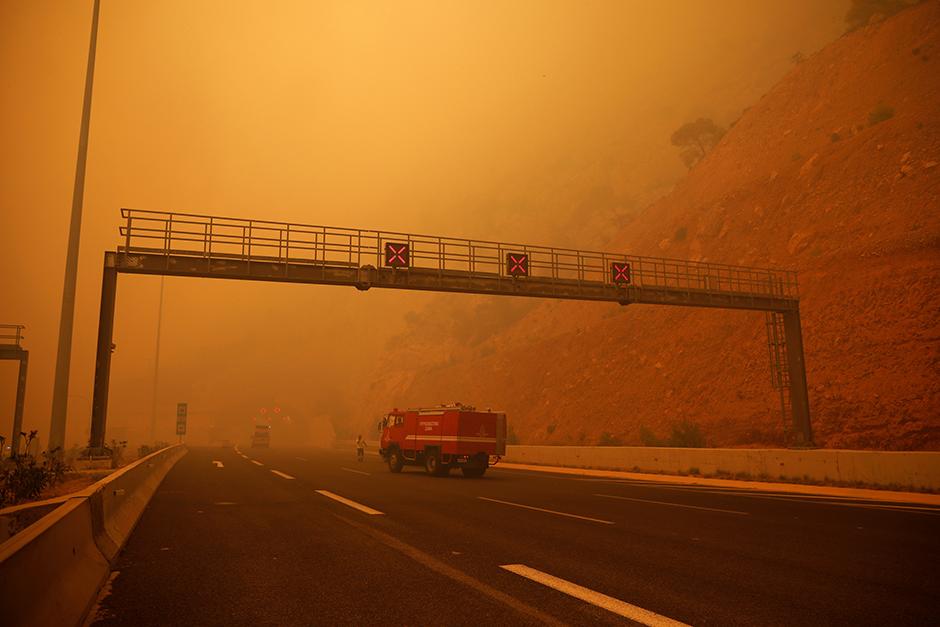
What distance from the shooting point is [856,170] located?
142 feet

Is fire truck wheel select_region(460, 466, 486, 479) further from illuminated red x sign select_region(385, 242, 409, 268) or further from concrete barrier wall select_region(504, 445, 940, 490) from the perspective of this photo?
illuminated red x sign select_region(385, 242, 409, 268)

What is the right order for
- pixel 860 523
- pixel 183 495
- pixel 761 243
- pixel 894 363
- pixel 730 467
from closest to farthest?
pixel 860 523
pixel 183 495
pixel 730 467
pixel 894 363
pixel 761 243

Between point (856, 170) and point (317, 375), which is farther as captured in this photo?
point (317, 375)

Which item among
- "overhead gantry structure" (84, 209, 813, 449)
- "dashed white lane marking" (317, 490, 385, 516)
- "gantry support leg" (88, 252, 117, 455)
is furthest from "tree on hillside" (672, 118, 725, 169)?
"dashed white lane marking" (317, 490, 385, 516)

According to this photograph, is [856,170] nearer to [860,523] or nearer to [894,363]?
[894,363]

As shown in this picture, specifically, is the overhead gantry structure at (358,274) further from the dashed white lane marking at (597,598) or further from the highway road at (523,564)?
the dashed white lane marking at (597,598)

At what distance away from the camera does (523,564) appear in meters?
7.03

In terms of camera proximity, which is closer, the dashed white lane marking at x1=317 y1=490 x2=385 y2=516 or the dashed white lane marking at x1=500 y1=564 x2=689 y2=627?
the dashed white lane marking at x1=500 y1=564 x2=689 y2=627

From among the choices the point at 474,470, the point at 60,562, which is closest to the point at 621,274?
the point at 474,470

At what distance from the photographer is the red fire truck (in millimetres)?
23172

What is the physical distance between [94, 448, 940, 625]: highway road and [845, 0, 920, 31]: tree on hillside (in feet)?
196

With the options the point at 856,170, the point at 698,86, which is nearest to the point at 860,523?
the point at 856,170

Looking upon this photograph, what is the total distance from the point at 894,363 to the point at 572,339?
30689mm

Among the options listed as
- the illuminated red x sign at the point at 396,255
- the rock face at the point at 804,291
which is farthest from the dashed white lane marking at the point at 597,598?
the rock face at the point at 804,291
